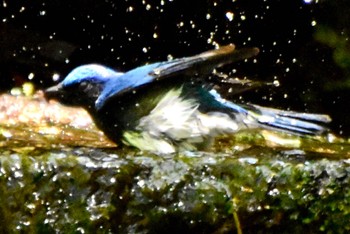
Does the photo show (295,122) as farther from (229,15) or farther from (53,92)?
(229,15)

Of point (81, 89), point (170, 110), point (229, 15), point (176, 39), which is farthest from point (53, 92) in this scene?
point (229, 15)

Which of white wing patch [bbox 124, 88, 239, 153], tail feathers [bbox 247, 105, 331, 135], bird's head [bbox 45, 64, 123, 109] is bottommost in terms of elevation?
tail feathers [bbox 247, 105, 331, 135]

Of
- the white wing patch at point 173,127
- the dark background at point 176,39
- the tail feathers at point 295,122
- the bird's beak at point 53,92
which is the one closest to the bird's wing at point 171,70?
the white wing patch at point 173,127

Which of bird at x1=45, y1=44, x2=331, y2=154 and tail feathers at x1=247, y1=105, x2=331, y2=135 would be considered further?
tail feathers at x1=247, y1=105, x2=331, y2=135

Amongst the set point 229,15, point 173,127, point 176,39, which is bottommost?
point 173,127

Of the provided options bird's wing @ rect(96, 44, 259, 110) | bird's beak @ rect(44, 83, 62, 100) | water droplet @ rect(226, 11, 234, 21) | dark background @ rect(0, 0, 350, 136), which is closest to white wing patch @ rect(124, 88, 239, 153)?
bird's wing @ rect(96, 44, 259, 110)

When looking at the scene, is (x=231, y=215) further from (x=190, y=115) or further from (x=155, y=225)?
(x=190, y=115)

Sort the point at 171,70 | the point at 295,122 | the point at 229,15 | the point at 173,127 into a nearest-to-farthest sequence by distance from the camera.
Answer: the point at 171,70, the point at 173,127, the point at 295,122, the point at 229,15

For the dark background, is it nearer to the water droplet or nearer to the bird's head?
the water droplet
